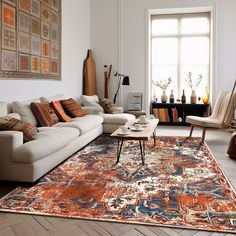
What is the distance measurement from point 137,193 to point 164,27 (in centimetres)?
576

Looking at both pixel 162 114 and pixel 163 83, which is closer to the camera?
pixel 162 114

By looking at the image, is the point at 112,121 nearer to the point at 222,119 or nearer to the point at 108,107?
the point at 108,107

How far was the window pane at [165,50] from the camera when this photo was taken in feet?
25.4

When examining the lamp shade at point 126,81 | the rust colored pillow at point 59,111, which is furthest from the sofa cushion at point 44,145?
the lamp shade at point 126,81

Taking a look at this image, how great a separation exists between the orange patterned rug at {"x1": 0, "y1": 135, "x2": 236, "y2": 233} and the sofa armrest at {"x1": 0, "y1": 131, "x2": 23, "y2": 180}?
0.84ft

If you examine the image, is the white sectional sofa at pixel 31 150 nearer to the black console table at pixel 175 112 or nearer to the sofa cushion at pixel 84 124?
the sofa cushion at pixel 84 124

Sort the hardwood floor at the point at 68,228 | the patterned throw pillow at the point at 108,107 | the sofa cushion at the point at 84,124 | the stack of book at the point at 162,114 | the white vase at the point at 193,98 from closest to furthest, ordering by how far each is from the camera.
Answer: the hardwood floor at the point at 68,228 → the sofa cushion at the point at 84,124 → the patterned throw pillow at the point at 108,107 → the white vase at the point at 193,98 → the stack of book at the point at 162,114

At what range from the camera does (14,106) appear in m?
4.19

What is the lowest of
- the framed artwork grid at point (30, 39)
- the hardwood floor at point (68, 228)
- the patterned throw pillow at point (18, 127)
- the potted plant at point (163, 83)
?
the hardwood floor at point (68, 228)

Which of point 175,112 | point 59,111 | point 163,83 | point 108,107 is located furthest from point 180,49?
point 59,111

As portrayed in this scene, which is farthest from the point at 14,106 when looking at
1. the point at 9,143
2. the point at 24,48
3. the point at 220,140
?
the point at 220,140

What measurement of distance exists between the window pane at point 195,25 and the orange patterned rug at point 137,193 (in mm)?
4260

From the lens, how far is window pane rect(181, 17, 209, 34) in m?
7.53

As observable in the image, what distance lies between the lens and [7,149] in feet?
10.1
